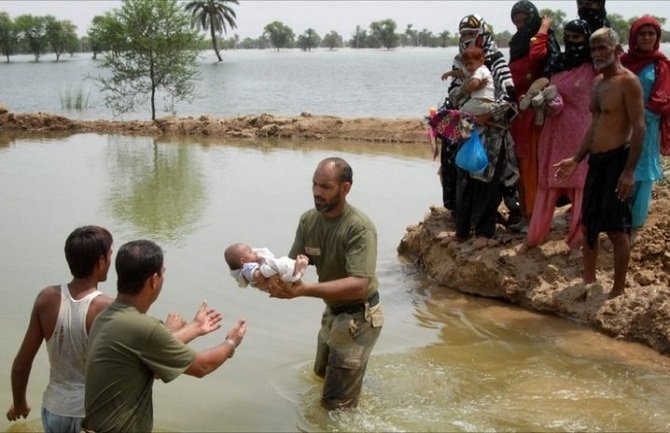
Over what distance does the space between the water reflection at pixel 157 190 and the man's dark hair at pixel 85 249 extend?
206 inches

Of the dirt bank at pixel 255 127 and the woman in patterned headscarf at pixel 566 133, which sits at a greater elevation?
the woman in patterned headscarf at pixel 566 133

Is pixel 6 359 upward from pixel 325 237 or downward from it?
downward

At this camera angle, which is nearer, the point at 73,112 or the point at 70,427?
the point at 70,427

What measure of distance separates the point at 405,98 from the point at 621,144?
31438mm

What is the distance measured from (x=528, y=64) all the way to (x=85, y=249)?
16.2ft

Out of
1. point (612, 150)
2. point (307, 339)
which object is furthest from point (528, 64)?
point (307, 339)

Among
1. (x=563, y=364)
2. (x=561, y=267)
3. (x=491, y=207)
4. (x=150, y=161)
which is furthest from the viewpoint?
(x=150, y=161)

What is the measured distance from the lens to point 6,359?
5.55 metres

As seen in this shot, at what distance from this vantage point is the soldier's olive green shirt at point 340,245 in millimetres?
4258

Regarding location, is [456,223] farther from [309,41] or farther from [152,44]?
[309,41]

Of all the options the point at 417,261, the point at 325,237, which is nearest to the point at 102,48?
the point at 417,261

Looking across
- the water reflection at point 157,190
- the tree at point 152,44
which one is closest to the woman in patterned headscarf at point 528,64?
the water reflection at point 157,190

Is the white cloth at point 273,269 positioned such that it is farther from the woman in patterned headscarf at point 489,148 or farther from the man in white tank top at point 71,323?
the woman in patterned headscarf at point 489,148

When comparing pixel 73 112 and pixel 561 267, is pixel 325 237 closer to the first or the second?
pixel 561 267
